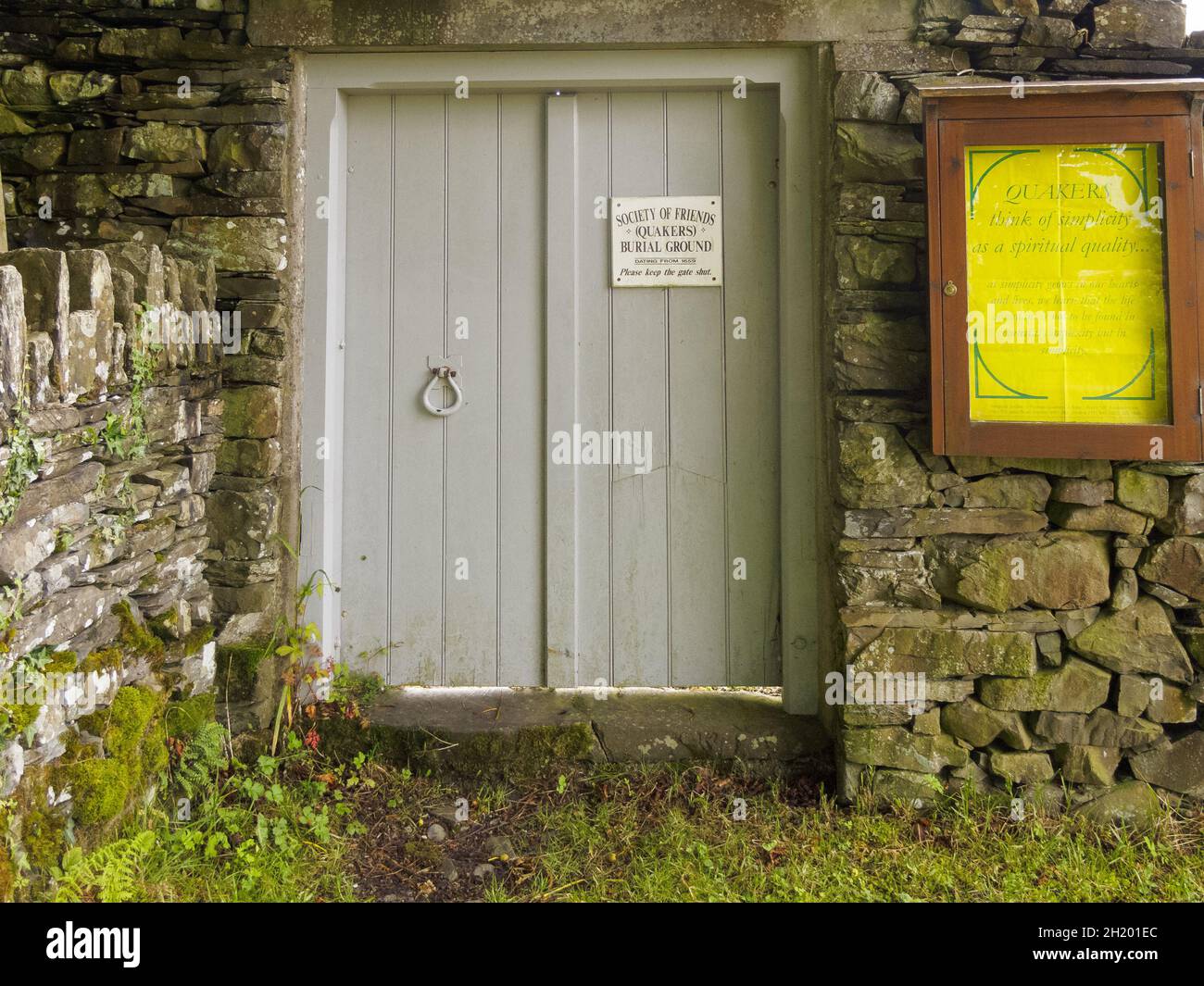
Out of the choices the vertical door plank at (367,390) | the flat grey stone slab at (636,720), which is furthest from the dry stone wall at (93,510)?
the flat grey stone slab at (636,720)

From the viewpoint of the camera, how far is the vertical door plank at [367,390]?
3.32 meters

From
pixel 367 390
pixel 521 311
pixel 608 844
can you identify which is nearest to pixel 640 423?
pixel 521 311

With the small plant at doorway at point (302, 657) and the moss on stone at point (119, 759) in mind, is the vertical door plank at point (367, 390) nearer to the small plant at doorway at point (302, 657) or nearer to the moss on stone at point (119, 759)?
the small plant at doorway at point (302, 657)

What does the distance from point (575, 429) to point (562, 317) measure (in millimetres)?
417

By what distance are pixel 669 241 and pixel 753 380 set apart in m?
0.60

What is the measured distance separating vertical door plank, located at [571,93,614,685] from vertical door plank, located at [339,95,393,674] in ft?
2.23

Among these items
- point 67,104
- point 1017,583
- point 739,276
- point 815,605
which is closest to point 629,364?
point 739,276

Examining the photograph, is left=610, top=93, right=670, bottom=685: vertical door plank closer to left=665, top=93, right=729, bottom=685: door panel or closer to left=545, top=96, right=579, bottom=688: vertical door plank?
left=665, top=93, right=729, bottom=685: door panel

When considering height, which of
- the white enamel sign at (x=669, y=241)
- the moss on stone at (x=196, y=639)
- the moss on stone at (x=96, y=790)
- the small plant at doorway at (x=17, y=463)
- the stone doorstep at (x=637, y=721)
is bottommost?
the stone doorstep at (x=637, y=721)

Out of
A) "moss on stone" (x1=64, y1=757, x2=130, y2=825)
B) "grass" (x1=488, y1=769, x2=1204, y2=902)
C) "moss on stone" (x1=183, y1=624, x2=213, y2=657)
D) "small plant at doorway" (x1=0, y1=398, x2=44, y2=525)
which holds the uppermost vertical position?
"small plant at doorway" (x1=0, y1=398, x2=44, y2=525)

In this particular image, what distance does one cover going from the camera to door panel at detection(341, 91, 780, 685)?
3.28 m

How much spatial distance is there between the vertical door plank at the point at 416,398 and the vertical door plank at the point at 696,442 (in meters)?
0.88

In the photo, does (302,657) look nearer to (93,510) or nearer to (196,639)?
(196,639)

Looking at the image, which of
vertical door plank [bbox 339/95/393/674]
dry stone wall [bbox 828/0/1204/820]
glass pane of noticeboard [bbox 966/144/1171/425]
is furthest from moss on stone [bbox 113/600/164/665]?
glass pane of noticeboard [bbox 966/144/1171/425]
